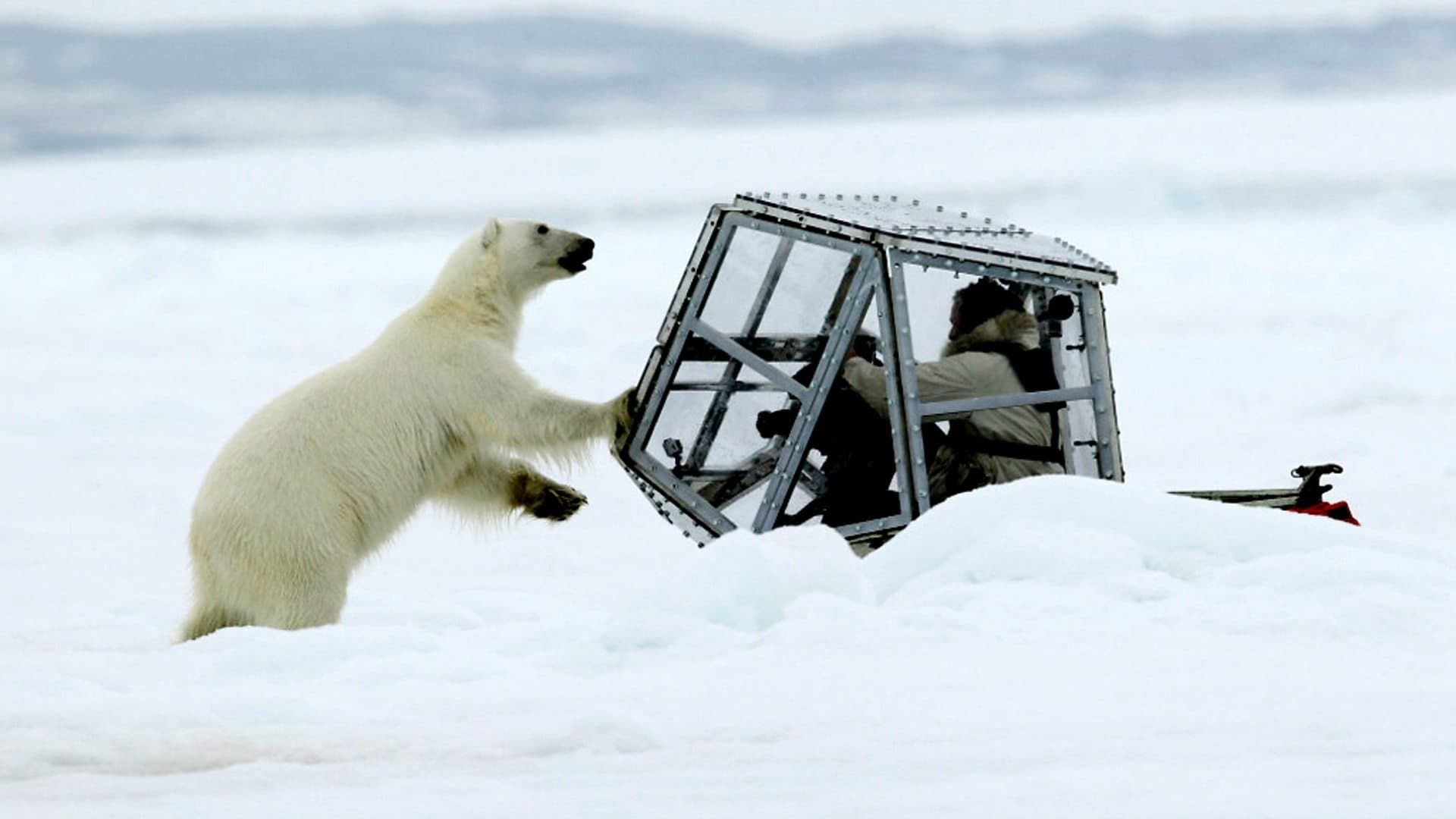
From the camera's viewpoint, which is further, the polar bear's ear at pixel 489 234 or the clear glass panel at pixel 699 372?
the polar bear's ear at pixel 489 234

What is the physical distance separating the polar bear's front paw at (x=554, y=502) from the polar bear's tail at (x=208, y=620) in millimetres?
1092

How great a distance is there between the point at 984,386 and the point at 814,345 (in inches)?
26.1

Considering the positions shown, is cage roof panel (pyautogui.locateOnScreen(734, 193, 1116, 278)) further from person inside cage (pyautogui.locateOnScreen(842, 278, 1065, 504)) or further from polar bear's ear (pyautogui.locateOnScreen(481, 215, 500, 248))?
polar bear's ear (pyautogui.locateOnScreen(481, 215, 500, 248))

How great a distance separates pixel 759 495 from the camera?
233 inches

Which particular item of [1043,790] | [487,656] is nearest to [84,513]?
[487,656]

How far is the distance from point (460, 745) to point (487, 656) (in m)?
0.84

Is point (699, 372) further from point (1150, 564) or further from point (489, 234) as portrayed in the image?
point (1150, 564)

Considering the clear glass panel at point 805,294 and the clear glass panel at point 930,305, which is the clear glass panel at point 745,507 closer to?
the clear glass panel at point 805,294

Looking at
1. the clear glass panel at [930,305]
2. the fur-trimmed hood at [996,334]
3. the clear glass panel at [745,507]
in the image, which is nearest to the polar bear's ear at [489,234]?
the clear glass panel at [745,507]

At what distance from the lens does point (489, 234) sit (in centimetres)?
606

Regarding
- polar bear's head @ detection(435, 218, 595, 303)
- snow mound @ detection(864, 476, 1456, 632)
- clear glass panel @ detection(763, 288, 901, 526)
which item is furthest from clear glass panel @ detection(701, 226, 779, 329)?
snow mound @ detection(864, 476, 1456, 632)

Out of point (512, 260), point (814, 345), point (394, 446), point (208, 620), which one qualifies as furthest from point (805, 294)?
point (208, 620)

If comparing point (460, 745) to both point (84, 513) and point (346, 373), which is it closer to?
point (346, 373)

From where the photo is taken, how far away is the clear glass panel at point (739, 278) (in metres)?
5.86
